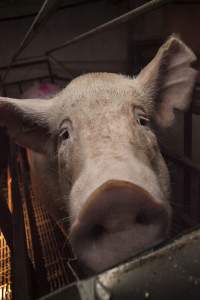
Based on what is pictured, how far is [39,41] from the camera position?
23.5 feet

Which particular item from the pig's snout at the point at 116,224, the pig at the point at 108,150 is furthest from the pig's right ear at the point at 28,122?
the pig's snout at the point at 116,224

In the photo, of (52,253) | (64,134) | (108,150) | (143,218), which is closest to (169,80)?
(64,134)

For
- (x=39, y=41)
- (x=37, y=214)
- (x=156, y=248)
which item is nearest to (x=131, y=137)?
(x=156, y=248)

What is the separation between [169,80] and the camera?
235 cm

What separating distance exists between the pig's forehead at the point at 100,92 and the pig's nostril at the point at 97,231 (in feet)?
2.45

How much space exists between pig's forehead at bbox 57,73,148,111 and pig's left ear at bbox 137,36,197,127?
123 mm

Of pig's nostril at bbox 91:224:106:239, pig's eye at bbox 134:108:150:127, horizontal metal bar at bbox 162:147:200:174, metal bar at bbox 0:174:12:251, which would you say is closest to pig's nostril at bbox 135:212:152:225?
pig's nostril at bbox 91:224:106:239

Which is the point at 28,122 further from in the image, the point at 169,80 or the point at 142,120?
the point at 169,80

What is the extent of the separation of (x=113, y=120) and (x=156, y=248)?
106 centimetres

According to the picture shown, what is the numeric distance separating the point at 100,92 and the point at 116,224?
947mm

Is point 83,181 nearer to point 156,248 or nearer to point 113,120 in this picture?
point 113,120

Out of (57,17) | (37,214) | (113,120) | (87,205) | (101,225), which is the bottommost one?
(37,214)

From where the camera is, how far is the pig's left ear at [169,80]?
2.20 metres

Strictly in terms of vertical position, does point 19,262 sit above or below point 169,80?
below
